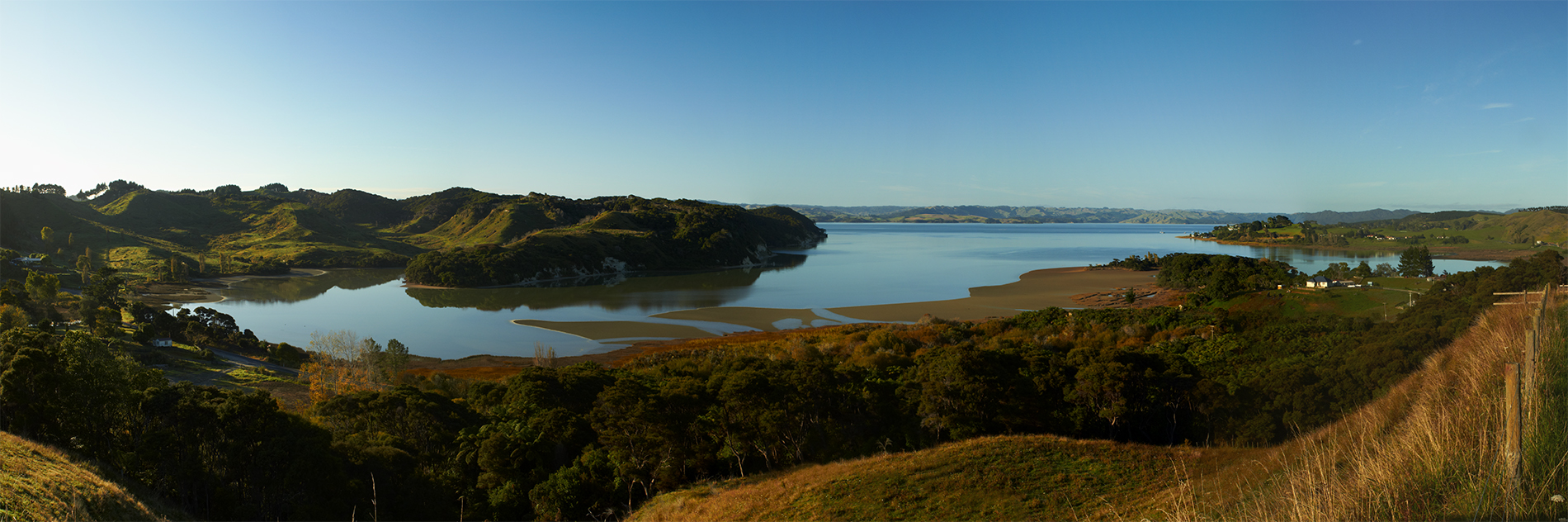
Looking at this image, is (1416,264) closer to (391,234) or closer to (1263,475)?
(1263,475)

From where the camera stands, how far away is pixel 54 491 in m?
7.02

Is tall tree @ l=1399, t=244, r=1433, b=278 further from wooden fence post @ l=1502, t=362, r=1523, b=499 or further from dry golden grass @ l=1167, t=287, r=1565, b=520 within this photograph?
wooden fence post @ l=1502, t=362, r=1523, b=499

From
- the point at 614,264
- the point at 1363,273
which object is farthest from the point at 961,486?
the point at 614,264

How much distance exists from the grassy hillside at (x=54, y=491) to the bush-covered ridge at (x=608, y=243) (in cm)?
6580

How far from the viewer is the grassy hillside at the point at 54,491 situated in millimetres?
6293

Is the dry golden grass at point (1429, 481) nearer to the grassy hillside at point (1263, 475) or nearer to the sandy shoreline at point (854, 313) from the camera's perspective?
the grassy hillside at point (1263, 475)

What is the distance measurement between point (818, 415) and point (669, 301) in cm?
4236

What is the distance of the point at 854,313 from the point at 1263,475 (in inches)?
1532

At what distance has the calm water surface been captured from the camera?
42875 millimetres

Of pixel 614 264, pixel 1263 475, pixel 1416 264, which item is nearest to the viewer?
pixel 1263 475

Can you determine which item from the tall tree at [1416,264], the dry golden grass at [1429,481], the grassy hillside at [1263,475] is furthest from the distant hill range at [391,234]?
the dry golden grass at [1429,481]

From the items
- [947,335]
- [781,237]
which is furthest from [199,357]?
[781,237]

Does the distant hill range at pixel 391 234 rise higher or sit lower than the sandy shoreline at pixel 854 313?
higher

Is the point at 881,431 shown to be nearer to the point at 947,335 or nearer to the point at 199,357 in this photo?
the point at 947,335
